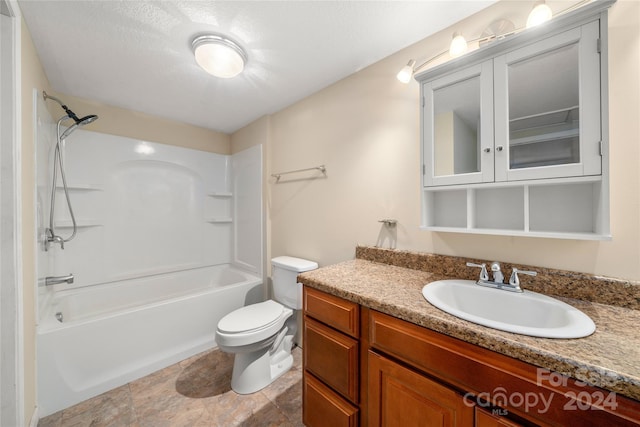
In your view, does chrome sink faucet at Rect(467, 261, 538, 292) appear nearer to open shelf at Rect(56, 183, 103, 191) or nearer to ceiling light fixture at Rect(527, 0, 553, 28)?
ceiling light fixture at Rect(527, 0, 553, 28)

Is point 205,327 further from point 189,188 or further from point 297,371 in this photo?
point 189,188

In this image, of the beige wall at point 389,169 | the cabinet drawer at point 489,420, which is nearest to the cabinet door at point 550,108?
the beige wall at point 389,169

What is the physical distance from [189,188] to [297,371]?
233cm

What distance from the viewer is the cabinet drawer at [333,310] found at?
3.32 feet

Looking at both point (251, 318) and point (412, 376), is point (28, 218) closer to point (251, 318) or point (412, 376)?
point (251, 318)

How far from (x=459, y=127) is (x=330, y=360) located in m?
1.29

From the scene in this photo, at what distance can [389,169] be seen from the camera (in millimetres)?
1521

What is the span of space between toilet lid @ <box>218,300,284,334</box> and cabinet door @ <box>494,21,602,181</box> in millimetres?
1630

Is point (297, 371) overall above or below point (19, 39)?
below

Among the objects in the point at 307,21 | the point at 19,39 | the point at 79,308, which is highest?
the point at 307,21

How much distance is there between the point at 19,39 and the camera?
113 centimetres

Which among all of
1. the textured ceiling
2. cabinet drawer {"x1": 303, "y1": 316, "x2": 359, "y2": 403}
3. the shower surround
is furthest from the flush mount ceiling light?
cabinet drawer {"x1": 303, "y1": 316, "x2": 359, "y2": 403}

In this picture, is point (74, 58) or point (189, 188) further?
point (189, 188)

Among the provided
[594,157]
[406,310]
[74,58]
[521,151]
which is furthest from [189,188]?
[594,157]
